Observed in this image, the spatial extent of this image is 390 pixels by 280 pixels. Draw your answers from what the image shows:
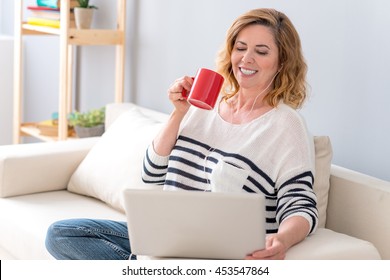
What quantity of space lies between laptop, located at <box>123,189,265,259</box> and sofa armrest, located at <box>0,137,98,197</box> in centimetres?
105

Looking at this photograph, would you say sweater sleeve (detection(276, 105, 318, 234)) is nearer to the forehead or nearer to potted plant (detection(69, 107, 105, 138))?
the forehead

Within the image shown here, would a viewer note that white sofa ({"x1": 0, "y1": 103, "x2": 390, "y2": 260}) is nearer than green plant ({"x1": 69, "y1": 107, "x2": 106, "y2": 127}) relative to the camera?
Yes

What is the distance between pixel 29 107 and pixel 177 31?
163cm

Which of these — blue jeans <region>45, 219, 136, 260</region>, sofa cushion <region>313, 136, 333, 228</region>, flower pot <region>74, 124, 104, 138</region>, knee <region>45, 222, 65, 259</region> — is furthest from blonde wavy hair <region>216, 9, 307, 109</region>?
flower pot <region>74, 124, 104, 138</region>

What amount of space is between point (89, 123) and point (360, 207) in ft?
5.32

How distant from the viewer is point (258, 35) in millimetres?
2322

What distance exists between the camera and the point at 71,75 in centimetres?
428

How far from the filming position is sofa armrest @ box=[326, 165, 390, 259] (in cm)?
232

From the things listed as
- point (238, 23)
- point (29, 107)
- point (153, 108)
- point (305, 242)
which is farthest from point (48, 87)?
point (305, 242)

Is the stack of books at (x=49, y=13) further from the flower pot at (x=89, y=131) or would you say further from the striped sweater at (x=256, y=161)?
the striped sweater at (x=256, y=161)

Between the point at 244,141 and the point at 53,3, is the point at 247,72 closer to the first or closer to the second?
the point at 244,141

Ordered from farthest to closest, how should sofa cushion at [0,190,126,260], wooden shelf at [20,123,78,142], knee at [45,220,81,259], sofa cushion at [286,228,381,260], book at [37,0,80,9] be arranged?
wooden shelf at [20,123,78,142] → book at [37,0,80,9] → sofa cushion at [0,190,126,260] → knee at [45,220,81,259] → sofa cushion at [286,228,381,260]

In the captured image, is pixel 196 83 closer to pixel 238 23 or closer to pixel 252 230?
pixel 238 23

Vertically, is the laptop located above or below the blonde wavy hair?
below
